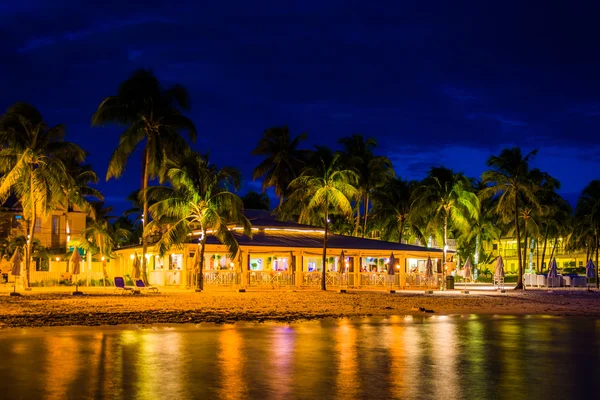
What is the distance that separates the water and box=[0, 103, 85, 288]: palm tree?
22143 millimetres

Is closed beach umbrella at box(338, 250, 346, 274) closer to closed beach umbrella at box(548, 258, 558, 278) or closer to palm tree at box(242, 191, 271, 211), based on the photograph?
closed beach umbrella at box(548, 258, 558, 278)

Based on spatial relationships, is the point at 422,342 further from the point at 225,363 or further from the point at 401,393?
the point at 401,393

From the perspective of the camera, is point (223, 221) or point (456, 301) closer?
point (456, 301)

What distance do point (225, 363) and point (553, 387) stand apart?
4993mm

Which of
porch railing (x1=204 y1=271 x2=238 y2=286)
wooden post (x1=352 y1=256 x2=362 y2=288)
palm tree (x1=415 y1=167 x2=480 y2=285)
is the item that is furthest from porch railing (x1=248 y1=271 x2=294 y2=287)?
palm tree (x1=415 y1=167 x2=480 y2=285)

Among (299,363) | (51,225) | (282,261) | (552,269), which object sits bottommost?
(299,363)

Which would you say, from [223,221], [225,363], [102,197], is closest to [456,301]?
[223,221]

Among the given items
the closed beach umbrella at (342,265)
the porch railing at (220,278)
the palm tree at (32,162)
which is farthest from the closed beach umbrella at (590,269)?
the palm tree at (32,162)

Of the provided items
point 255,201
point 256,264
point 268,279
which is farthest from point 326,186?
point 255,201

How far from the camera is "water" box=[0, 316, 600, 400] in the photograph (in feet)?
30.9

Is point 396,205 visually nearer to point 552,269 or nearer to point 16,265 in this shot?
point 552,269

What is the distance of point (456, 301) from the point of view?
32031 millimetres

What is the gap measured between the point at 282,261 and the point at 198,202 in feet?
35.9

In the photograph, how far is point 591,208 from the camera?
210ft
